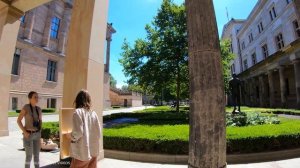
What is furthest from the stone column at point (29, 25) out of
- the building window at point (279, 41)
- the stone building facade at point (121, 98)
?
the stone building facade at point (121, 98)

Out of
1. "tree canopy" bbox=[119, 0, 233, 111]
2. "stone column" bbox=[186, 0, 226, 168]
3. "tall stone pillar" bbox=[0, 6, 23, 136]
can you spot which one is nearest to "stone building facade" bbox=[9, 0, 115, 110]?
"tree canopy" bbox=[119, 0, 233, 111]

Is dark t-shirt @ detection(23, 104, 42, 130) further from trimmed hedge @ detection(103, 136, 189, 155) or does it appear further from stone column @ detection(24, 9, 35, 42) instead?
stone column @ detection(24, 9, 35, 42)

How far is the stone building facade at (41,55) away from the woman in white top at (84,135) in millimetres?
27629

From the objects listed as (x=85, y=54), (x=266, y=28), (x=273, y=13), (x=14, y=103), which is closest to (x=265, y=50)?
(x=266, y=28)

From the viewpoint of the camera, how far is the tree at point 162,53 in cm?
1916

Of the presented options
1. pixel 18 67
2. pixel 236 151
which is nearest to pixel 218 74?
pixel 236 151

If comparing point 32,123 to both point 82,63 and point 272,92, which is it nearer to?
point 82,63

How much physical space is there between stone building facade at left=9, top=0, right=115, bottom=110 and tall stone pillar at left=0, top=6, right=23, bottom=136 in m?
18.8

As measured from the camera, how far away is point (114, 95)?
7931cm

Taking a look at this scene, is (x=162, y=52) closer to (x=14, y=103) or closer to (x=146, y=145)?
(x=146, y=145)

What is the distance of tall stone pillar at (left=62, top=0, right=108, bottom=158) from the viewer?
5.92 meters

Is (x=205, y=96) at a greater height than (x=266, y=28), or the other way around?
(x=266, y=28)

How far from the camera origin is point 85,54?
596 cm

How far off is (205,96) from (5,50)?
35.5 ft
